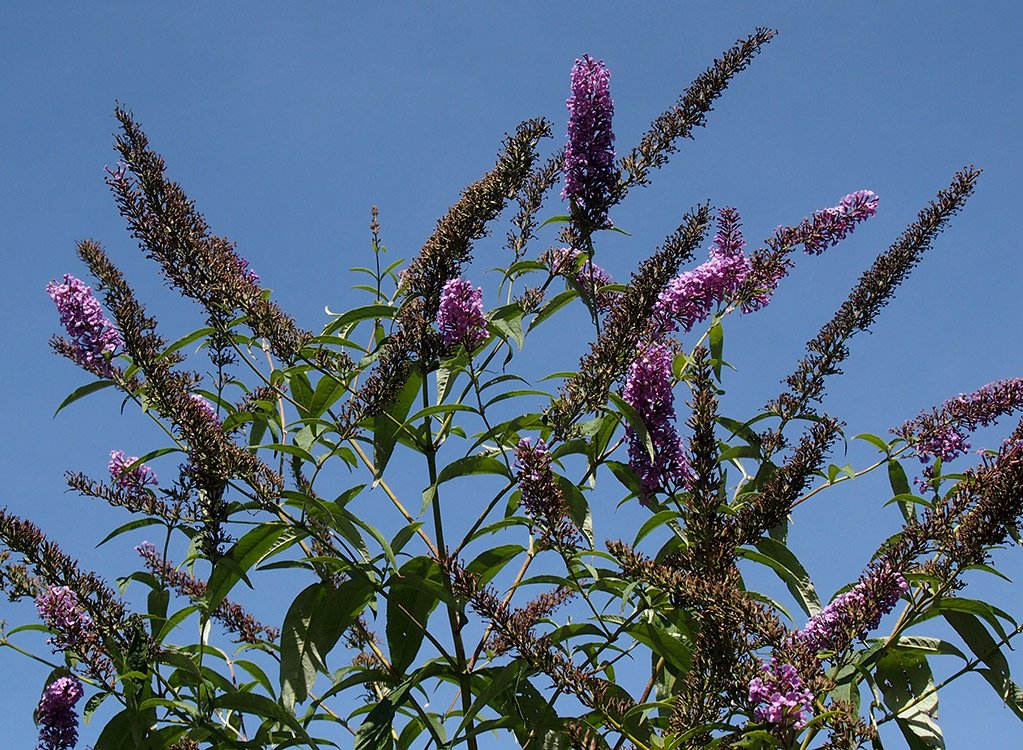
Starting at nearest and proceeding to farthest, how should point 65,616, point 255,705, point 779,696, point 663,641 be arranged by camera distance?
1. point 779,696
2. point 65,616
3. point 663,641
4. point 255,705

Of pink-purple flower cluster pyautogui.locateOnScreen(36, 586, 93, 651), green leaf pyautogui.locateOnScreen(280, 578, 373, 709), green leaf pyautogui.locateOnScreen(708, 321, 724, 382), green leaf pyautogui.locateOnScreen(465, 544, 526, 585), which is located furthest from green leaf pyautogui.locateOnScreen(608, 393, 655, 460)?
pink-purple flower cluster pyautogui.locateOnScreen(36, 586, 93, 651)

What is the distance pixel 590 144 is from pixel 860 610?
1.61 m

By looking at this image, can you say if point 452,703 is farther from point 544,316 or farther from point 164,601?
point 544,316

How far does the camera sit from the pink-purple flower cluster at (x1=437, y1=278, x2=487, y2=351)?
320 centimetres

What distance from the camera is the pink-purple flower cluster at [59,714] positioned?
3.20m

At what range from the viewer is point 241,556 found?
3.25 m

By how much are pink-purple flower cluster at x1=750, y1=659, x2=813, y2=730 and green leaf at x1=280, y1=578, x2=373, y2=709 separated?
4.95ft

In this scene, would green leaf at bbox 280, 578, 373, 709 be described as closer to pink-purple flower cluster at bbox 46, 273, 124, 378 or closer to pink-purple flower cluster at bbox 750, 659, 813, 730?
pink-purple flower cluster at bbox 46, 273, 124, 378

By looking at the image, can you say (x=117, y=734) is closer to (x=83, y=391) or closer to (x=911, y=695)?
(x=83, y=391)

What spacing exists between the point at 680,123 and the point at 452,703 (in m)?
1.92

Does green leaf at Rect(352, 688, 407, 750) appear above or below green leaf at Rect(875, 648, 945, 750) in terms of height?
below

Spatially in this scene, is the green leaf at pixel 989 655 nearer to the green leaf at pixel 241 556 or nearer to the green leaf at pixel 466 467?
the green leaf at pixel 466 467

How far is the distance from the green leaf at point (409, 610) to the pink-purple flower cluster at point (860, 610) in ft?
4.08

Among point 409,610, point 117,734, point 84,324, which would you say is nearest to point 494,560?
point 409,610
